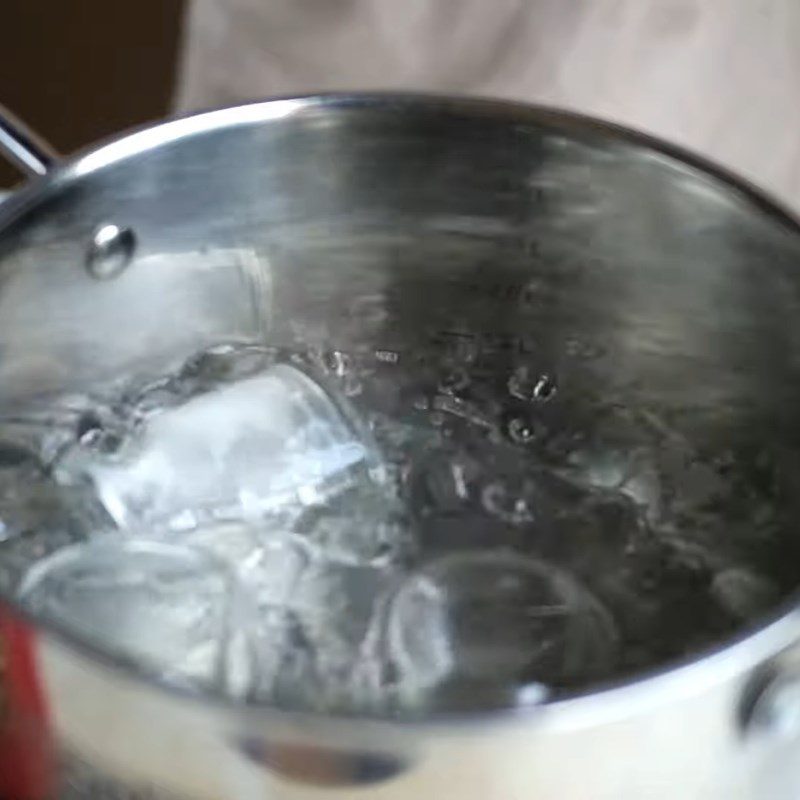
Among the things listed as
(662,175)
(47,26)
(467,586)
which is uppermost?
(47,26)

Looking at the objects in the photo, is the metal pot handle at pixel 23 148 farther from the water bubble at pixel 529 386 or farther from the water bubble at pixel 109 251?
the water bubble at pixel 529 386

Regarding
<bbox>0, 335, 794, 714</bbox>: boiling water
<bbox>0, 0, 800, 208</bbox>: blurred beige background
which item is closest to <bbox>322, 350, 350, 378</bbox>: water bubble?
<bbox>0, 335, 794, 714</bbox>: boiling water

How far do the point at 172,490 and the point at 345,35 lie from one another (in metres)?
0.20

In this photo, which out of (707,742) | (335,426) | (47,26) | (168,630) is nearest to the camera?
(707,742)

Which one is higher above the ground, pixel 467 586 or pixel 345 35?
pixel 345 35

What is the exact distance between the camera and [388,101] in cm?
51

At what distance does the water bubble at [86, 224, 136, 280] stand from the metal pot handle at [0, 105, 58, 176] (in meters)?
0.03

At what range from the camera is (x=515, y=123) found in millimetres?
511

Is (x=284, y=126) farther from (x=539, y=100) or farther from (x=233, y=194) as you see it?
(x=539, y=100)

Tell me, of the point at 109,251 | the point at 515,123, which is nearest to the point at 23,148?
the point at 109,251

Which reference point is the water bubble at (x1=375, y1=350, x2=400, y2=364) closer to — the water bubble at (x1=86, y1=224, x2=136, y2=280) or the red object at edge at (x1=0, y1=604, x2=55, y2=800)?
the water bubble at (x1=86, y1=224, x2=136, y2=280)

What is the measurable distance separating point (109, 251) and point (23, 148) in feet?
0.13

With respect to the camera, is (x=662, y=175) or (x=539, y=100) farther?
(x=539, y=100)

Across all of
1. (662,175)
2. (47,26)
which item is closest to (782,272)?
A: (662,175)
